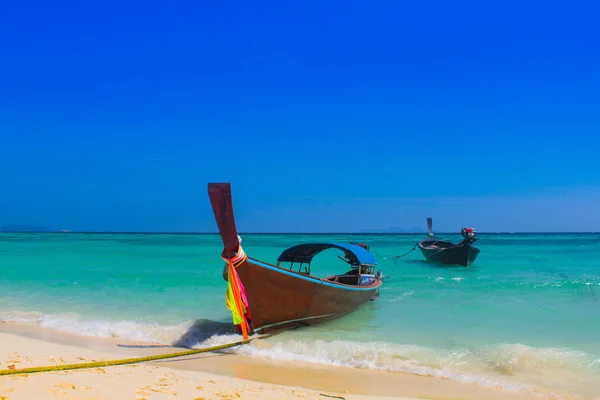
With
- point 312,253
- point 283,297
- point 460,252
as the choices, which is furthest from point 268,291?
point 460,252

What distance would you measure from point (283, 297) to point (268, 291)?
0.47 meters

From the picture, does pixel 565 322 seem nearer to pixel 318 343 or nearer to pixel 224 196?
pixel 318 343

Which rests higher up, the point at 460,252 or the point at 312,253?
the point at 312,253

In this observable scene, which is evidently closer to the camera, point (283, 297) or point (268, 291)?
point (268, 291)

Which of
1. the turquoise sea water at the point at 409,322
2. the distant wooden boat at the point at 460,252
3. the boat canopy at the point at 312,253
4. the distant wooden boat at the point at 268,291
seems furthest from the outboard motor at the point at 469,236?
the distant wooden boat at the point at 268,291

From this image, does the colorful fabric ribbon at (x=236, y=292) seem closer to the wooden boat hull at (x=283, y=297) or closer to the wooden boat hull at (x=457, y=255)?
the wooden boat hull at (x=283, y=297)

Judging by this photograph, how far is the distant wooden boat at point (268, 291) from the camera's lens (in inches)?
306

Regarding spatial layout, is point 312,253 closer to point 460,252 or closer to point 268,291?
point 268,291

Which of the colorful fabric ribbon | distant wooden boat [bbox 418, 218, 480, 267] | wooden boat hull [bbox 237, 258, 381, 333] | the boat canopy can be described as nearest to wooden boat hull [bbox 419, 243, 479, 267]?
distant wooden boat [bbox 418, 218, 480, 267]

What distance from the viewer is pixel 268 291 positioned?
31.5 feet

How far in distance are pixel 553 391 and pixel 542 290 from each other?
12.3 meters

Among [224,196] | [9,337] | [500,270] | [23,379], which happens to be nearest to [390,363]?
[224,196]

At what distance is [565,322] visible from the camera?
38.9 feet

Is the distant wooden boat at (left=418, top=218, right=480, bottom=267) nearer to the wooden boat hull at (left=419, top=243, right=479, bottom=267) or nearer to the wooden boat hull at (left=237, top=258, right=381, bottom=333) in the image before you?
the wooden boat hull at (left=419, top=243, right=479, bottom=267)
